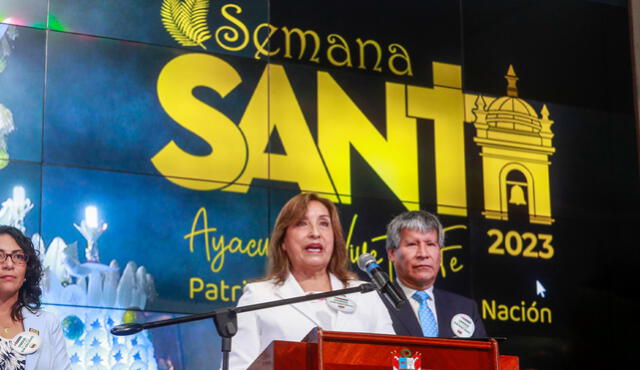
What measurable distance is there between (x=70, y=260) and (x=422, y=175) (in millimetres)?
2333

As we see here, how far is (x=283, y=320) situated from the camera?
13.8ft

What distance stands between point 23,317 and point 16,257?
0.34 metres

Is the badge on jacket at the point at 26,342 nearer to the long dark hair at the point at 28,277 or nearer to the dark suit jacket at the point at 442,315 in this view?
the long dark hair at the point at 28,277

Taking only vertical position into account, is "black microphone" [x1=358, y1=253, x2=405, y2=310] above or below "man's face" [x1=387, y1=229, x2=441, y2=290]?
below

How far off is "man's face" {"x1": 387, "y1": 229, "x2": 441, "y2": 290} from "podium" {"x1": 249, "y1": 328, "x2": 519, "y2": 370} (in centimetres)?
235

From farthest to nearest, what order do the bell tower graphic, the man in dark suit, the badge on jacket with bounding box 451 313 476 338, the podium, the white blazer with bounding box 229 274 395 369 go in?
the bell tower graphic → the badge on jacket with bounding box 451 313 476 338 → the man in dark suit → the white blazer with bounding box 229 274 395 369 → the podium

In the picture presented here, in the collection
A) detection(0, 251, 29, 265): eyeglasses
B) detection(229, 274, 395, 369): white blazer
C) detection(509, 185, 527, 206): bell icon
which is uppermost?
detection(509, 185, 527, 206): bell icon

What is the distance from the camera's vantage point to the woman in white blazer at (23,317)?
17.3ft

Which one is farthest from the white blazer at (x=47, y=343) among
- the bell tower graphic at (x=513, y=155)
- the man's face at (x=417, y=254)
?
the bell tower graphic at (x=513, y=155)

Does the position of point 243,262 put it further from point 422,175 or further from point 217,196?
point 422,175

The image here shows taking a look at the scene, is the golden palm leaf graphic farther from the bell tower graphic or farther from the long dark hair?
the bell tower graphic

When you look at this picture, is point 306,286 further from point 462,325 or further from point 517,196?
point 517,196

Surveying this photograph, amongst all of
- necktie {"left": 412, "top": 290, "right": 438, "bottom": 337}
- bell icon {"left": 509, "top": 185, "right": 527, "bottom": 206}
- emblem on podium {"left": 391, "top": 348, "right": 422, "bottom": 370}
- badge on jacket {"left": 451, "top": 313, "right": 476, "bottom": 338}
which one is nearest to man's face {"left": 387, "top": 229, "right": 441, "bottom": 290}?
necktie {"left": 412, "top": 290, "right": 438, "bottom": 337}

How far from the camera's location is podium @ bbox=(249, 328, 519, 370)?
3.18 metres
